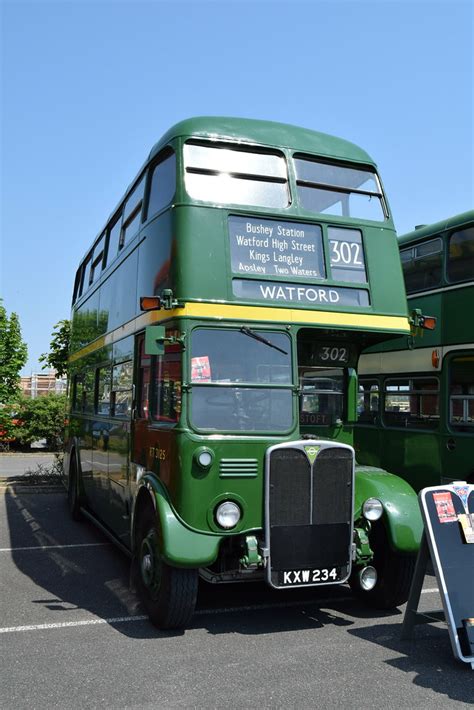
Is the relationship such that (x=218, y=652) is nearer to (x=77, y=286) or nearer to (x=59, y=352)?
(x=77, y=286)

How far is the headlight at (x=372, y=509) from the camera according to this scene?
603 cm

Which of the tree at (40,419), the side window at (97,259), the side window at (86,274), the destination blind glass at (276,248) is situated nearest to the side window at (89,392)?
the side window at (97,259)

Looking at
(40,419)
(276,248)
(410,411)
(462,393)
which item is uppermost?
(276,248)

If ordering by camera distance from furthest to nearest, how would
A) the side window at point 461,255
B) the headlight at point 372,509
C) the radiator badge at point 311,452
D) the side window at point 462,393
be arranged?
the side window at point 461,255, the side window at point 462,393, the headlight at point 372,509, the radiator badge at point 311,452

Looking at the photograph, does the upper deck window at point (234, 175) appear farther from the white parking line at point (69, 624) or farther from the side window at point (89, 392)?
the side window at point (89, 392)

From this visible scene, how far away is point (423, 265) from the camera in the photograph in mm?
10109


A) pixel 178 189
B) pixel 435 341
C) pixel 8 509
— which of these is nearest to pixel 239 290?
pixel 178 189

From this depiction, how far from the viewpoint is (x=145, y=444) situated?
6625 mm

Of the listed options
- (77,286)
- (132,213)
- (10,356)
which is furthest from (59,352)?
(132,213)

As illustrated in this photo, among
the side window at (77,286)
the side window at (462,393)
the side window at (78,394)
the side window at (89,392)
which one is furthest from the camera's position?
the side window at (77,286)

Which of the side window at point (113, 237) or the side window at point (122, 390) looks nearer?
the side window at point (122, 390)

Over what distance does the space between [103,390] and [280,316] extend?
13.1 ft

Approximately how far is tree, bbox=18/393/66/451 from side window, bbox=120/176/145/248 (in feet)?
54.8

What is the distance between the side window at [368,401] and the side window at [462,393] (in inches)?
70.1
